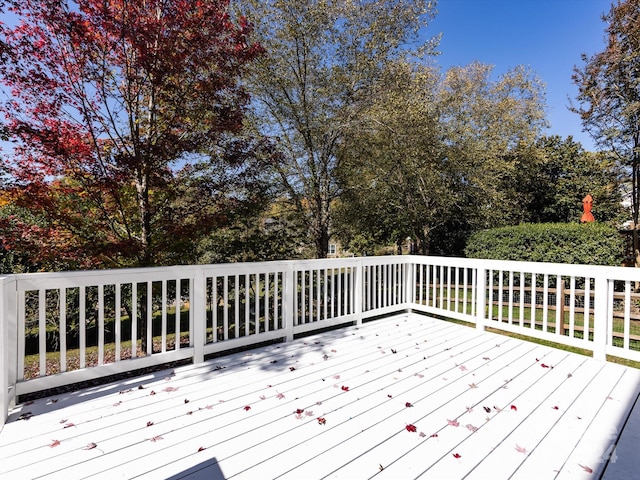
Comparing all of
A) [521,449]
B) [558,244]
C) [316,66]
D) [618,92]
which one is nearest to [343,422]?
[521,449]

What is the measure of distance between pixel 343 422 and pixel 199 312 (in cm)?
173

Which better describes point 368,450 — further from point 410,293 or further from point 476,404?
point 410,293

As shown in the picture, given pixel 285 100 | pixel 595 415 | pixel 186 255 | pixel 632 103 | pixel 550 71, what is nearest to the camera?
pixel 595 415

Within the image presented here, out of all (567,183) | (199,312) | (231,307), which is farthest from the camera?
(567,183)

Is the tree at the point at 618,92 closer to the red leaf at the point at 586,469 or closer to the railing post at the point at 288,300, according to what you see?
the railing post at the point at 288,300

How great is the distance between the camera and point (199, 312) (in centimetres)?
309

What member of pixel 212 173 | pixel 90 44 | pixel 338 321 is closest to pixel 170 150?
pixel 212 173

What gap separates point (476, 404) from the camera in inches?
90.1

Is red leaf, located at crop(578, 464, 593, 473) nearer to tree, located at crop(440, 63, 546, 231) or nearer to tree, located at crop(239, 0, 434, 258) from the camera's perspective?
tree, located at crop(239, 0, 434, 258)

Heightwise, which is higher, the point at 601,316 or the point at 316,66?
the point at 316,66

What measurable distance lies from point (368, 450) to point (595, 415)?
1615 mm

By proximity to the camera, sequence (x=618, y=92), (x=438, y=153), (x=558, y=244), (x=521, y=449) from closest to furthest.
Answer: (x=521, y=449) < (x=558, y=244) < (x=438, y=153) < (x=618, y=92)

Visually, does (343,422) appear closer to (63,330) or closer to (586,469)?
(586,469)

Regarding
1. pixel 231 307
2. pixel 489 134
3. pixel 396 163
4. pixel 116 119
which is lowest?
pixel 231 307
